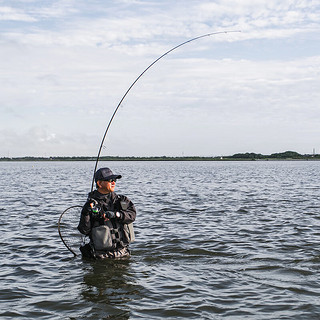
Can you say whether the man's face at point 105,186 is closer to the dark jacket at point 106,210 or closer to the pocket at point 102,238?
the dark jacket at point 106,210

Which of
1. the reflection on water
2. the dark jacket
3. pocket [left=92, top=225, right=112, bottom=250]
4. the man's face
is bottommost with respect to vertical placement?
the reflection on water

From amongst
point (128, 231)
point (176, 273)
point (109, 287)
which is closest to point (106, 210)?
point (128, 231)

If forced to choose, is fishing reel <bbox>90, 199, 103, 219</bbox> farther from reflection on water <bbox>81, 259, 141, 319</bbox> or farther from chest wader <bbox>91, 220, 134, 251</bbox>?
reflection on water <bbox>81, 259, 141, 319</bbox>

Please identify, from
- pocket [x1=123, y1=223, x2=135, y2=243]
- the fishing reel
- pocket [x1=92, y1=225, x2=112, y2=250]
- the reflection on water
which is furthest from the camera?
pocket [x1=123, y1=223, x2=135, y2=243]

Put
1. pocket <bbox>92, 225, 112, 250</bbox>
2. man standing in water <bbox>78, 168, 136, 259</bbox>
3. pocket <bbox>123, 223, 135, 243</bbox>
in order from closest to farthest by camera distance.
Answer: man standing in water <bbox>78, 168, 136, 259</bbox> → pocket <bbox>92, 225, 112, 250</bbox> → pocket <bbox>123, 223, 135, 243</bbox>

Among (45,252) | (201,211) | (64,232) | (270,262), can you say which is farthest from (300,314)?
(201,211)

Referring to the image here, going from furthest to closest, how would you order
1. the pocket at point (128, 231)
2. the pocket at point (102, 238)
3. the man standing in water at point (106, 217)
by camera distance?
the pocket at point (128, 231) → the pocket at point (102, 238) → the man standing in water at point (106, 217)

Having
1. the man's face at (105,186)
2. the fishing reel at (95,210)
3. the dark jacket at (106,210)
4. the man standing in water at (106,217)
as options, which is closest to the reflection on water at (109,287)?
the man standing in water at (106,217)

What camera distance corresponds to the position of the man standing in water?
796 centimetres

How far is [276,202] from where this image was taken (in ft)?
67.0

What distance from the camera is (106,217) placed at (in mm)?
7883

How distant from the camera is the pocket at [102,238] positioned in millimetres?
8062

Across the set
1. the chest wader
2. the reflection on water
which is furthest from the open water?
the chest wader

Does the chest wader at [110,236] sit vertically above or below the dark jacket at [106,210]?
below
